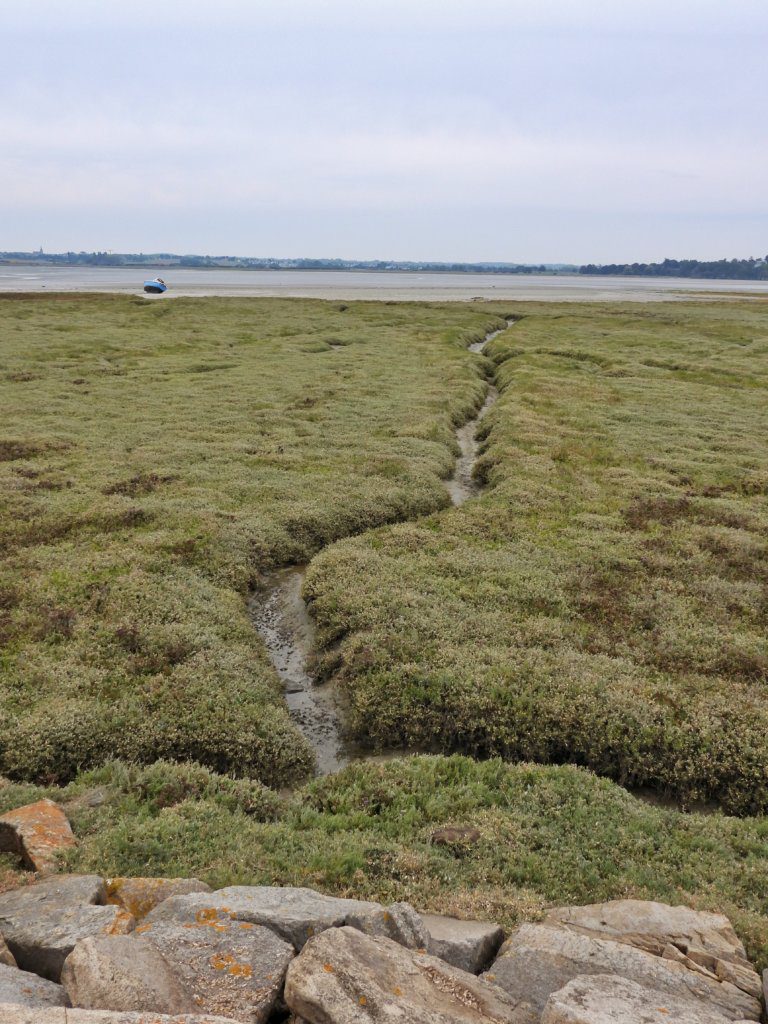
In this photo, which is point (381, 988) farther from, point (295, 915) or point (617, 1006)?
point (617, 1006)

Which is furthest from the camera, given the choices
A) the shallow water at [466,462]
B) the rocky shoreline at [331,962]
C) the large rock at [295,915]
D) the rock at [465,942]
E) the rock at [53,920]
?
the shallow water at [466,462]

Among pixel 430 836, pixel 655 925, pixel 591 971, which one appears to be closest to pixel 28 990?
pixel 591 971

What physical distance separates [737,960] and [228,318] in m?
94.0

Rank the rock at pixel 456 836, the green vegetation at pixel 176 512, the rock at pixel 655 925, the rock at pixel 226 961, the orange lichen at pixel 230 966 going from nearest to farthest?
the rock at pixel 226 961 → the orange lichen at pixel 230 966 → the rock at pixel 655 925 → the rock at pixel 456 836 → the green vegetation at pixel 176 512

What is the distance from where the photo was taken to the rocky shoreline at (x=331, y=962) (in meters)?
6.10

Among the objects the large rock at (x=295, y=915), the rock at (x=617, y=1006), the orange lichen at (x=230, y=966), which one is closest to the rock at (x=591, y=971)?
the rock at (x=617, y=1006)

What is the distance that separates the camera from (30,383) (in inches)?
1889

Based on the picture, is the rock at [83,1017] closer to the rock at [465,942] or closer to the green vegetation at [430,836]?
the rock at [465,942]

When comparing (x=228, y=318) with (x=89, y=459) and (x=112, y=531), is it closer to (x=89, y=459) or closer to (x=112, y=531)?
(x=89, y=459)

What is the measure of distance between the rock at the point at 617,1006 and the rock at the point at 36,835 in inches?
281

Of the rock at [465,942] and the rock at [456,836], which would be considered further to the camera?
the rock at [456,836]

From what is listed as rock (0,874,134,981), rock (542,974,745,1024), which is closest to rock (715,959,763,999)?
rock (542,974,745,1024)

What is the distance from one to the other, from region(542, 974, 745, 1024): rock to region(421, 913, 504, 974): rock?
4.53 feet

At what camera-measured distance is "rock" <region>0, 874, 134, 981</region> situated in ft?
23.1
